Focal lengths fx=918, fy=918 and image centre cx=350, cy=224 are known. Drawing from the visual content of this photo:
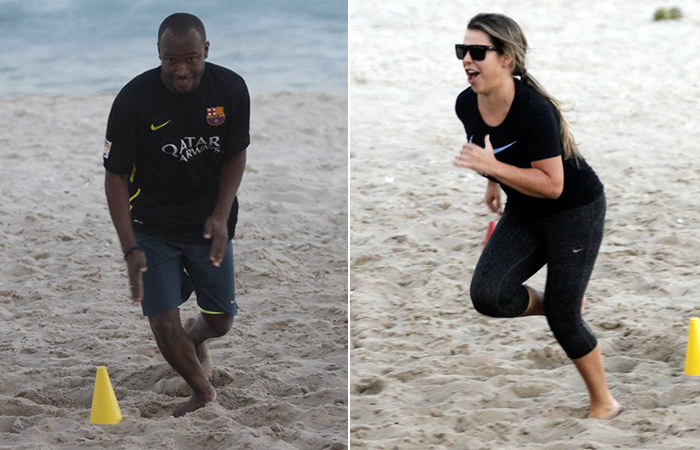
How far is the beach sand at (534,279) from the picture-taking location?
149 inches

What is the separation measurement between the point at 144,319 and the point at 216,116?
2.06 meters

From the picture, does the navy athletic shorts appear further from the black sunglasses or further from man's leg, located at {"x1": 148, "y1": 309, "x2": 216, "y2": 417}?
the black sunglasses

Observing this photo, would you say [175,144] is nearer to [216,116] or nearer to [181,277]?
[216,116]

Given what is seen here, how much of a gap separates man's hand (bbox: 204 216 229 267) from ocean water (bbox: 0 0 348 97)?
69 centimetres

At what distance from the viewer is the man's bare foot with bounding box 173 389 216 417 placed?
12.6ft

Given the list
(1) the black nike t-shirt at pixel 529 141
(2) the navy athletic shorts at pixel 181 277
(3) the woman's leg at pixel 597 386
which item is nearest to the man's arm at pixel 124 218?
(2) the navy athletic shorts at pixel 181 277

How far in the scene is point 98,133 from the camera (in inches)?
336

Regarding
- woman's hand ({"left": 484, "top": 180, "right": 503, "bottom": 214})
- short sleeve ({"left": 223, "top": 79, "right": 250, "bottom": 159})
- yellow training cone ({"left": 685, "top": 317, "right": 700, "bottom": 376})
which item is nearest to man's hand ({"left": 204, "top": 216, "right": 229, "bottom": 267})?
short sleeve ({"left": 223, "top": 79, "right": 250, "bottom": 159})

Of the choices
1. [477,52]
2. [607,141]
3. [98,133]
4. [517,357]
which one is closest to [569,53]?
[607,141]

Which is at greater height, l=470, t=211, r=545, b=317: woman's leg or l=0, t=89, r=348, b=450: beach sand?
l=470, t=211, r=545, b=317: woman's leg

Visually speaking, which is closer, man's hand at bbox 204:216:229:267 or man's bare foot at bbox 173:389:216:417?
man's hand at bbox 204:216:229:267

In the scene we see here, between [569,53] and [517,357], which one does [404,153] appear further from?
[569,53]

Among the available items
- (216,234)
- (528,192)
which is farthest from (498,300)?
(216,234)

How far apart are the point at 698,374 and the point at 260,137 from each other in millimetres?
5457
